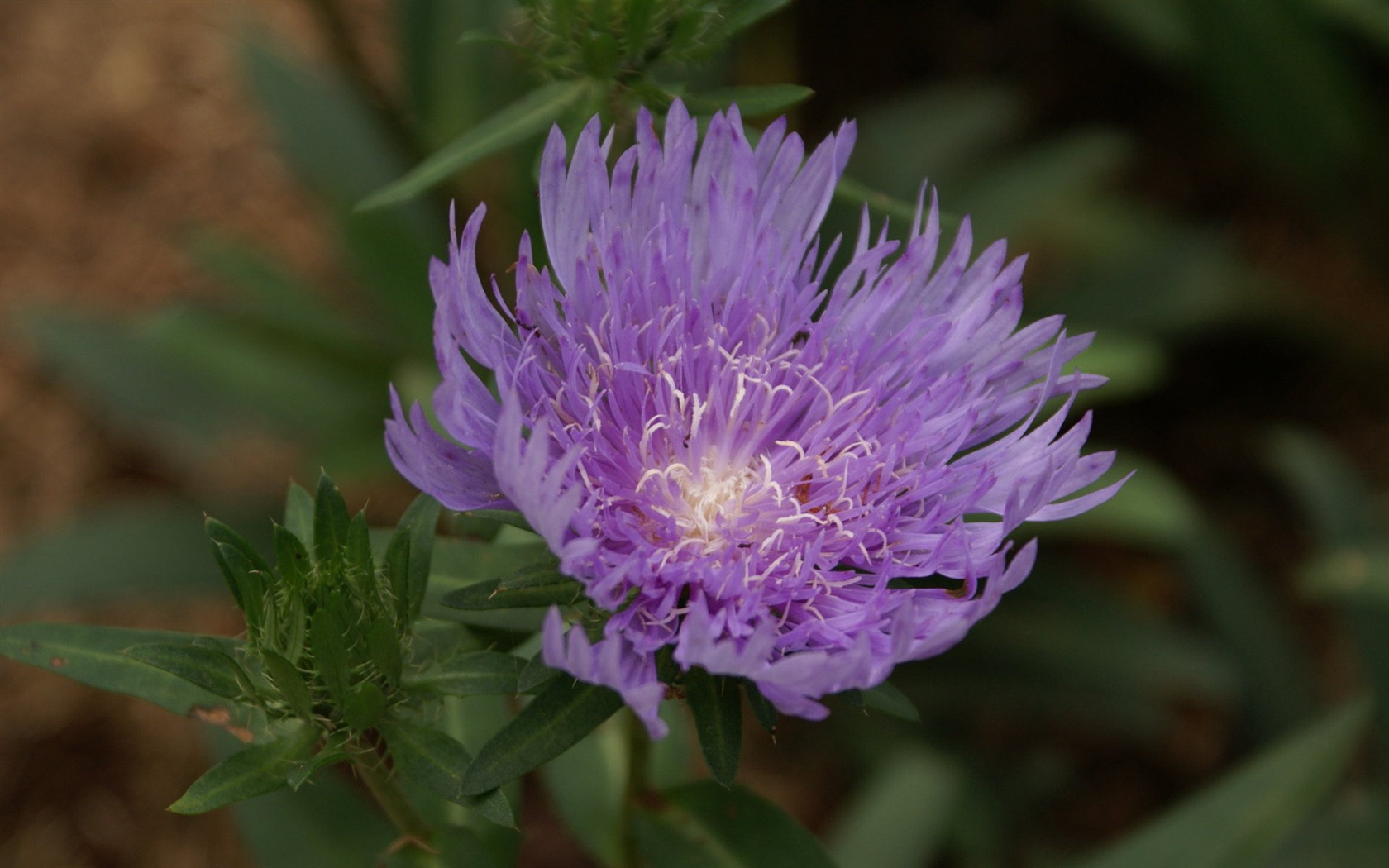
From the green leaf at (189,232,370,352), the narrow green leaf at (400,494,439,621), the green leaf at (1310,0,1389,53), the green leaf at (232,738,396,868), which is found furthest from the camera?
the green leaf at (1310,0,1389,53)

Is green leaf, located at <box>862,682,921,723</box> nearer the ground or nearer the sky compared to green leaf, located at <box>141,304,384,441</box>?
nearer the sky

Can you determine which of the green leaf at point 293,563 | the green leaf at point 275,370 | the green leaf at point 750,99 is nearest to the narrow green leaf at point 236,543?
the green leaf at point 293,563

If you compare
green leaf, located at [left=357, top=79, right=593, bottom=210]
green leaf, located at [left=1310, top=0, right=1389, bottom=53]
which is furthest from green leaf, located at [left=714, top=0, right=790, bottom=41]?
green leaf, located at [left=1310, top=0, right=1389, bottom=53]

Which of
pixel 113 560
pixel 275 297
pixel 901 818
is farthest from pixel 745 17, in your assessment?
pixel 113 560

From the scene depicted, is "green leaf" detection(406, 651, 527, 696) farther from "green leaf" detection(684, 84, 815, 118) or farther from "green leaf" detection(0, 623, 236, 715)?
"green leaf" detection(684, 84, 815, 118)

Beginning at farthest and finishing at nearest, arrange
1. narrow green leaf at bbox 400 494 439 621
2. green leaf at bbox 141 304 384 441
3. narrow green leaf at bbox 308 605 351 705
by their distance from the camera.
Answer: green leaf at bbox 141 304 384 441
narrow green leaf at bbox 400 494 439 621
narrow green leaf at bbox 308 605 351 705

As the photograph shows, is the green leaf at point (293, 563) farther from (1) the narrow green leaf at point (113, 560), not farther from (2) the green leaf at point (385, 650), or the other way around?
(1) the narrow green leaf at point (113, 560)

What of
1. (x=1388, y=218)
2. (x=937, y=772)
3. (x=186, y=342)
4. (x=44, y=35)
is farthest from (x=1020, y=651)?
(x=44, y=35)
